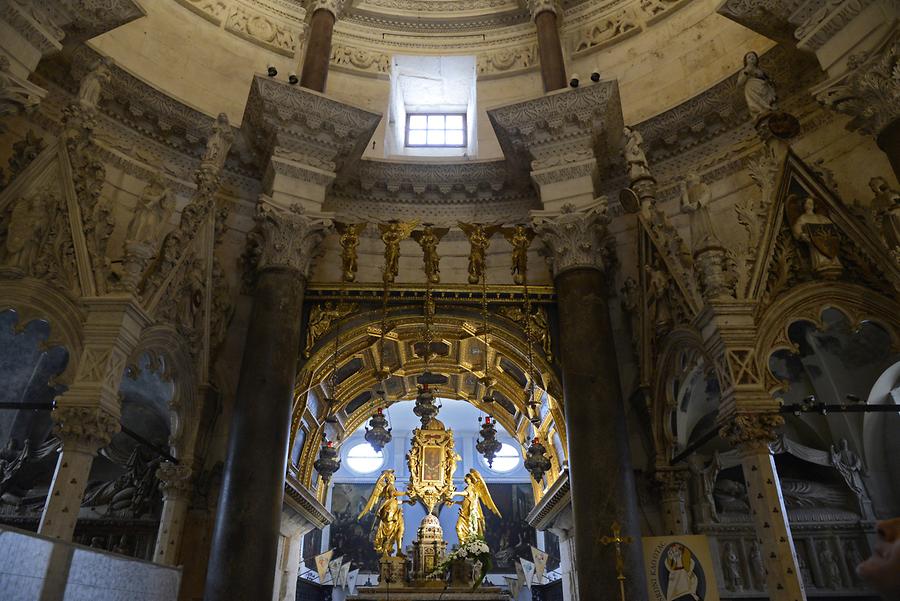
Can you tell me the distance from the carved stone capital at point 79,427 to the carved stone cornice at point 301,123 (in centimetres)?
557

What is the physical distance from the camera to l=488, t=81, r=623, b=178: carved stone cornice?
35.0 feet

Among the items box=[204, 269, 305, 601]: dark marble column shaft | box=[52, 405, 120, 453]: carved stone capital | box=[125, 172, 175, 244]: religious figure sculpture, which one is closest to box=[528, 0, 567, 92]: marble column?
box=[204, 269, 305, 601]: dark marble column shaft

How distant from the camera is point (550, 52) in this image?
12867 millimetres

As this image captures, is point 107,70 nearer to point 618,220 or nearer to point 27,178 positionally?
point 27,178

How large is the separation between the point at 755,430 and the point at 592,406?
95.0 inches

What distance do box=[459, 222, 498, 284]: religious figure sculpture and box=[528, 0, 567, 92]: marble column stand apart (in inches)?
132

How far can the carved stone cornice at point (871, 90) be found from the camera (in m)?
6.81

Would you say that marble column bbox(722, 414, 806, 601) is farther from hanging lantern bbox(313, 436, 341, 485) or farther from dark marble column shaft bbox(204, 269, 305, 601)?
hanging lantern bbox(313, 436, 341, 485)

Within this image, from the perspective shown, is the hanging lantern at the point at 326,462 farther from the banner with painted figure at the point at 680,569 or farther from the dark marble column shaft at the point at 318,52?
the dark marble column shaft at the point at 318,52

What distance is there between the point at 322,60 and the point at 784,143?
338 inches

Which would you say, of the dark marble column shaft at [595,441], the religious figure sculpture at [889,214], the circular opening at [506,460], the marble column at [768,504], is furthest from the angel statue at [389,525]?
the religious figure sculpture at [889,214]

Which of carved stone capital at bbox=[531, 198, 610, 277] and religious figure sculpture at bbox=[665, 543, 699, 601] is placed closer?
religious figure sculpture at bbox=[665, 543, 699, 601]

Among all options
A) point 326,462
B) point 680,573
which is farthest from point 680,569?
point 326,462

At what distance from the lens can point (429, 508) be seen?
49.2ft
